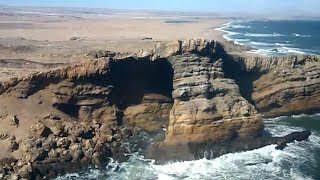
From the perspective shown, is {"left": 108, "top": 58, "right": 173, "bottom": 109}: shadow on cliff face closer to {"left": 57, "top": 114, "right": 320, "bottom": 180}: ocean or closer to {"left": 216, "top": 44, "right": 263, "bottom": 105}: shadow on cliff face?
{"left": 57, "top": 114, "right": 320, "bottom": 180}: ocean

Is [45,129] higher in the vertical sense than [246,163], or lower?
higher

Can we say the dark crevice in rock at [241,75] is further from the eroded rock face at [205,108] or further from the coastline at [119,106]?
the eroded rock face at [205,108]

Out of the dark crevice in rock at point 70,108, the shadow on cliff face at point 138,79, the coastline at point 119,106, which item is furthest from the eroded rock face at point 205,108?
the dark crevice in rock at point 70,108

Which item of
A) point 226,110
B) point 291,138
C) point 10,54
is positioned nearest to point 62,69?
point 226,110

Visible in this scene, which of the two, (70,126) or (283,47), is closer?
(70,126)

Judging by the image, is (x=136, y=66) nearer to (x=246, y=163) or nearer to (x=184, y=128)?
(x=184, y=128)
